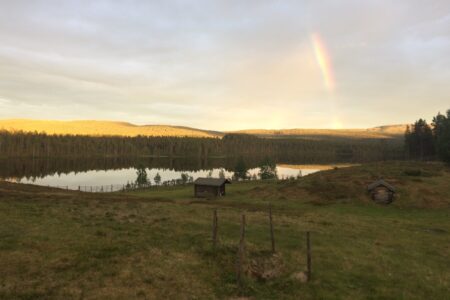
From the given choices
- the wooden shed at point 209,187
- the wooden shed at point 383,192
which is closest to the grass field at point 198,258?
the wooden shed at point 383,192

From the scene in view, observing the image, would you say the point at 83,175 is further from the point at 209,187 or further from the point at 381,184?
the point at 381,184

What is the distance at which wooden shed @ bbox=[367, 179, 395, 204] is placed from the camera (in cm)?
5491

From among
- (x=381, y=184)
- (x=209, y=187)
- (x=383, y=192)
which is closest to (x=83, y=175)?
(x=209, y=187)

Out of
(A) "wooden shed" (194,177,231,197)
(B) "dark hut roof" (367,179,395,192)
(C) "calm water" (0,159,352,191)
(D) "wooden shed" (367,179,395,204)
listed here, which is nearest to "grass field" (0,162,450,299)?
(D) "wooden shed" (367,179,395,204)

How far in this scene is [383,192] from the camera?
181 feet

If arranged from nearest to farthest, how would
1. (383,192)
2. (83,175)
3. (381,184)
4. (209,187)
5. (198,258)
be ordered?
(198,258), (383,192), (381,184), (209,187), (83,175)

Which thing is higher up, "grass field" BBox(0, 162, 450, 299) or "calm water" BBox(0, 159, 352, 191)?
"grass field" BBox(0, 162, 450, 299)

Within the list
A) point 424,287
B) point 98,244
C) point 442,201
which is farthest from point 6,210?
point 442,201

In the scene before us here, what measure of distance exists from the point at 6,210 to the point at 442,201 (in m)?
57.1

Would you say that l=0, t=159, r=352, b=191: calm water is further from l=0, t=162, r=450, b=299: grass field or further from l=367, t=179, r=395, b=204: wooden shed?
l=0, t=162, r=450, b=299: grass field

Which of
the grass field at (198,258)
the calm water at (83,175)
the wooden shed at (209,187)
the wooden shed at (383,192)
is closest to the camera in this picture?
the grass field at (198,258)

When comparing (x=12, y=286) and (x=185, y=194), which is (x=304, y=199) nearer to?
(x=185, y=194)

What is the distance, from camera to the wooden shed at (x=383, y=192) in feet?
180

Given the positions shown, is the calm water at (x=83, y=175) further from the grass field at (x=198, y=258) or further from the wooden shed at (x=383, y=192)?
the grass field at (x=198, y=258)
